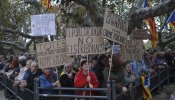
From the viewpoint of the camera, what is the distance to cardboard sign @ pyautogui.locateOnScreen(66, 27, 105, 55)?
33.5ft

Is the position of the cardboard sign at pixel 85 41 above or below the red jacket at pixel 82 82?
above

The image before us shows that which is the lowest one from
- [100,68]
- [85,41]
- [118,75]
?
[118,75]

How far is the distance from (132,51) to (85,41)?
227 centimetres

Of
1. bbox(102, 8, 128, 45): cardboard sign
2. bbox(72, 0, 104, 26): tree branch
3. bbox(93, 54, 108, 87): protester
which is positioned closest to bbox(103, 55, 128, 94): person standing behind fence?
bbox(102, 8, 128, 45): cardboard sign

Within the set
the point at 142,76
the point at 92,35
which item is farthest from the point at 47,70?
the point at 142,76

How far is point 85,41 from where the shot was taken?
10.2 m

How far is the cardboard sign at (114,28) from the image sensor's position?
33.2 ft

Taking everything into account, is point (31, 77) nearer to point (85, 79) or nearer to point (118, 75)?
point (85, 79)

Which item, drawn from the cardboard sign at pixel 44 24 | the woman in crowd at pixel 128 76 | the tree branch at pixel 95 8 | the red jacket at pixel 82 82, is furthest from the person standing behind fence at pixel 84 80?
the cardboard sign at pixel 44 24

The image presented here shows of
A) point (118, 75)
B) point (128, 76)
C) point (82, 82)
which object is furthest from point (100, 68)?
point (82, 82)

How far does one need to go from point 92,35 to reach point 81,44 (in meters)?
0.35

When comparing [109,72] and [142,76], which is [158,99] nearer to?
[142,76]

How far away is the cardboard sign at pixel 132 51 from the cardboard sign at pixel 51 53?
1856 mm

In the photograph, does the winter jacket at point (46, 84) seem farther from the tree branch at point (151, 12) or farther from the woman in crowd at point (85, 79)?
the tree branch at point (151, 12)
